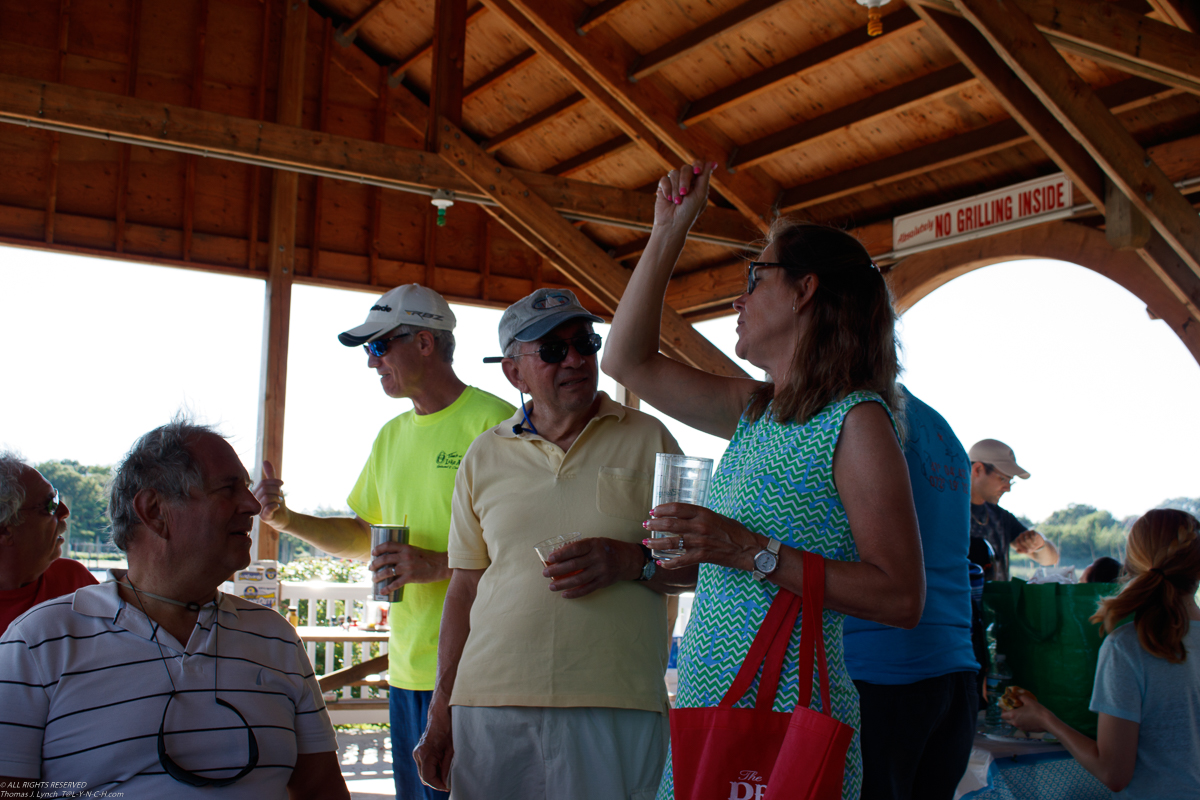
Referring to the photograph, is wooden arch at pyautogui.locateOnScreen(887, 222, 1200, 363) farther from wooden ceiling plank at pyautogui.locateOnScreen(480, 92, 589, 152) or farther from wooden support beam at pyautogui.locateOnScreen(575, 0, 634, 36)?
wooden ceiling plank at pyautogui.locateOnScreen(480, 92, 589, 152)

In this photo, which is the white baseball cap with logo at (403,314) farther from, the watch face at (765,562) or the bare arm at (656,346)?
the watch face at (765,562)

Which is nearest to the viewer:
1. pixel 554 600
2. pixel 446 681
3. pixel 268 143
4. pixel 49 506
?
pixel 554 600

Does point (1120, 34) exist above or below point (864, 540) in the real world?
above

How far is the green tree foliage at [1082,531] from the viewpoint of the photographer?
28.5 ft

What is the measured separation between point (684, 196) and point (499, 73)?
8.10 m

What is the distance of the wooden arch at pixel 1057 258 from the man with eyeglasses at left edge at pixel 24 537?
14.7 ft

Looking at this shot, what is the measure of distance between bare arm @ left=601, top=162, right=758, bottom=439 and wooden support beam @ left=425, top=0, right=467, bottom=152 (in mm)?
5516

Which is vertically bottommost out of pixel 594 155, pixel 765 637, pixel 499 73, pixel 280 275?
pixel 765 637

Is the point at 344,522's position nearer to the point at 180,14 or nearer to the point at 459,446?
the point at 459,446

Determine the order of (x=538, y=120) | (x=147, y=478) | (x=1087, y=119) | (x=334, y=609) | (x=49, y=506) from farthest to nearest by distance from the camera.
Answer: (x=538, y=120)
(x=334, y=609)
(x=1087, y=119)
(x=49, y=506)
(x=147, y=478)

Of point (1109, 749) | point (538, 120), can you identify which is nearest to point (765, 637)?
point (1109, 749)

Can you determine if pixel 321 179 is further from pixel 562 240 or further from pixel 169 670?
pixel 169 670

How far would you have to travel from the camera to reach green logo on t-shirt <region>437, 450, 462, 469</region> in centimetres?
268

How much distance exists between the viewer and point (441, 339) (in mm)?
2951
